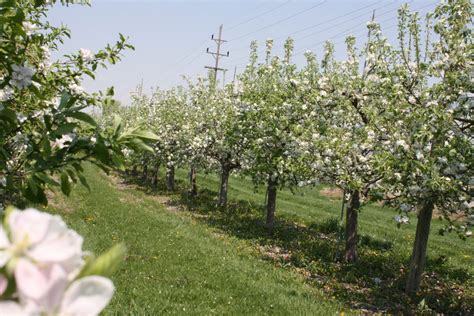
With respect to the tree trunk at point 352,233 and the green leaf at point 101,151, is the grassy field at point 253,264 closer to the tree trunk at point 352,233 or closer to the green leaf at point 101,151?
the tree trunk at point 352,233

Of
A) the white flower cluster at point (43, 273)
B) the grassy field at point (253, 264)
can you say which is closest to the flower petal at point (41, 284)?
the white flower cluster at point (43, 273)

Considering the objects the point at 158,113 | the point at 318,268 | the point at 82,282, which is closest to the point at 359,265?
the point at 318,268

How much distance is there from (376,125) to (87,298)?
9.23 m

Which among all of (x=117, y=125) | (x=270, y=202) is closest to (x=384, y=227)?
(x=270, y=202)

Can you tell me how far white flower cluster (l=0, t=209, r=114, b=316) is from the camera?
0.57 metres

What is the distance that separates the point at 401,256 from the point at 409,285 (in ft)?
12.3

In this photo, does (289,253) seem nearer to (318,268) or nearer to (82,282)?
(318,268)

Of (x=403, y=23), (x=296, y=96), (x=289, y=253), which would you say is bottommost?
(x=289, y=253)

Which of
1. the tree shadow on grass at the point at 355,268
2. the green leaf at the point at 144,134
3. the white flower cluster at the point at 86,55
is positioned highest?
the white flower cluster at the point at 86,55

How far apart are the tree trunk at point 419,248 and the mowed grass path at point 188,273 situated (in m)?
2.33

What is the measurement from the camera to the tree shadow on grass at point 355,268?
950 cm

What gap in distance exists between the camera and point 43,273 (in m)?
0.58

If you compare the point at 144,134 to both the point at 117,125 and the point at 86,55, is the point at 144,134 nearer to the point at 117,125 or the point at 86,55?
the point at 117,125

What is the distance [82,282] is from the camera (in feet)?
1.96
